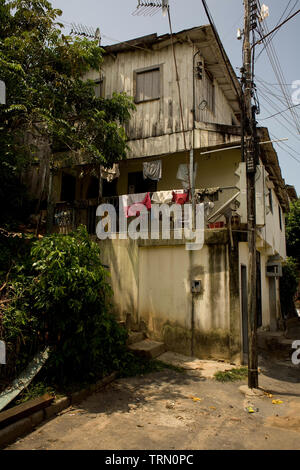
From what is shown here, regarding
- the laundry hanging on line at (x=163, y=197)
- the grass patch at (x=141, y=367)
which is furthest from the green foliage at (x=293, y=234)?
the grass patch at (x=141, y=367)

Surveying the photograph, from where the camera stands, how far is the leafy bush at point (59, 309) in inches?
227

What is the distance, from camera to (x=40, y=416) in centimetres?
498

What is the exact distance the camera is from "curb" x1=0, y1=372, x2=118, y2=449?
14.3ft

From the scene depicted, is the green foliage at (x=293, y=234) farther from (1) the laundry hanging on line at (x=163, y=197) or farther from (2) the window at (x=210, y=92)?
(1) the laundry hanging on line at (x=163, y=197)

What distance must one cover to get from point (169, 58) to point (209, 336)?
31.3 feet

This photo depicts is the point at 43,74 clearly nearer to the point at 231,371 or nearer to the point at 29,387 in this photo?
the point at 29,387

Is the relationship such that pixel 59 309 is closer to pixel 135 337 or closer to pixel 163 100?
pixel 135 337

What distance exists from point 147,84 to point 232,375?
1000 cm

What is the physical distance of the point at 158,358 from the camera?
8375 mm

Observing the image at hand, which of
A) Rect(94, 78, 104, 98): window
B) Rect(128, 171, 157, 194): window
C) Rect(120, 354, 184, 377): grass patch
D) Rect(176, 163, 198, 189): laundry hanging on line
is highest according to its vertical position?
Rect(94, 78, 104, 98): window

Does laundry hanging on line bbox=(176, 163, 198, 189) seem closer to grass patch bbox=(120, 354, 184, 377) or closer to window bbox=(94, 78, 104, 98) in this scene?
window bbox=(94, 78, 104, 98)

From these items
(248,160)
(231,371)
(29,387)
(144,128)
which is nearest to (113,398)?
(29,387)

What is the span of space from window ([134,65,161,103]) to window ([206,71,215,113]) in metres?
1.95

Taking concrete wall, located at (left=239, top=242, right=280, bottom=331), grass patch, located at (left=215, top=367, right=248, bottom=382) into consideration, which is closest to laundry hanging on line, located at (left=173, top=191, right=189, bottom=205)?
concrete wall, located at (left=239, top=242, right=280, bottom=331)
